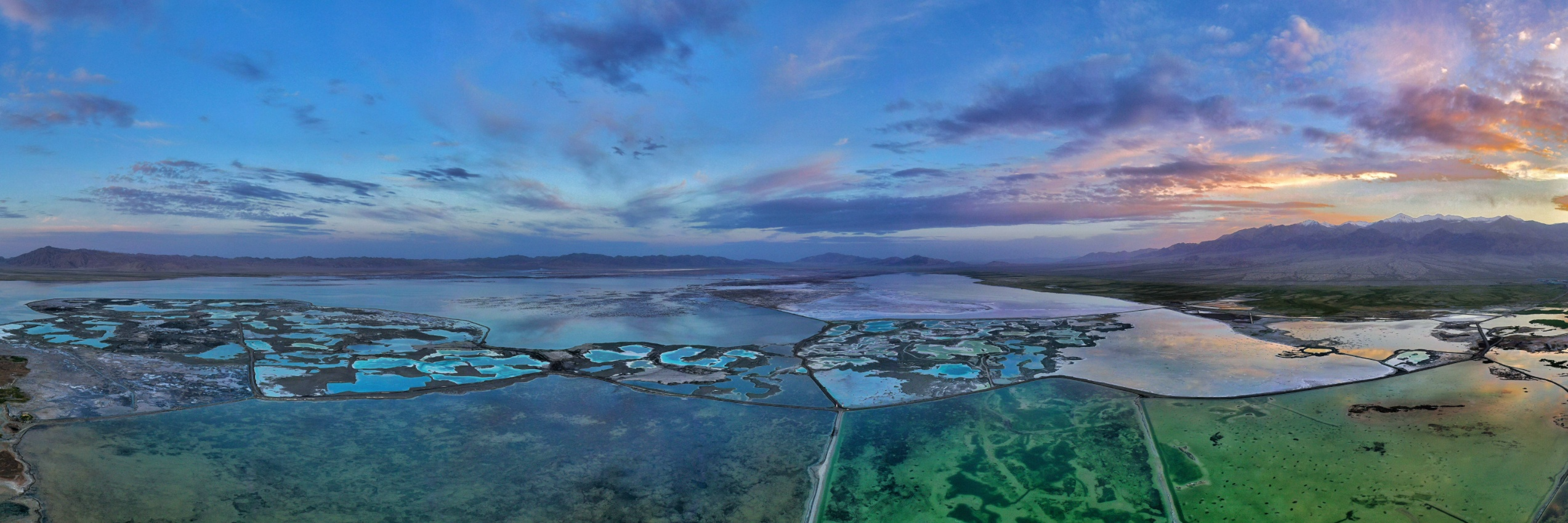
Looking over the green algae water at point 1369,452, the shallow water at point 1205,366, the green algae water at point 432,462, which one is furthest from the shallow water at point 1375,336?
the green algae water at point 432,462

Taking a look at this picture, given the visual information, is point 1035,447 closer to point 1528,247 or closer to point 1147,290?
point 1147,290

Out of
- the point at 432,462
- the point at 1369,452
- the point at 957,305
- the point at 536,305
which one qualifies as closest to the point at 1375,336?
the point at 1369,452

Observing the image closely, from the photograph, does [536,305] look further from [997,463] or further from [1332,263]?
[1332,263]

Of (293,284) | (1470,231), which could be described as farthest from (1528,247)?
(293,284)

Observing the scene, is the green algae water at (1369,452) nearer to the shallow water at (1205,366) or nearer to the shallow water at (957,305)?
the shallow water at (1205,366)

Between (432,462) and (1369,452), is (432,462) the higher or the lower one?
the higher one

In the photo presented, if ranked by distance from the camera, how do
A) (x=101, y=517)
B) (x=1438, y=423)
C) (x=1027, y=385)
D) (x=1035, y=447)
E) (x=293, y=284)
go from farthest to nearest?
(x=293, y=284)
(x=1027, y=385)
(x=1438, y=423)
(x=1035, y=447)
(x=101, y=517)

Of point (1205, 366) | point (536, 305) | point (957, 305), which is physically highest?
point (536, 305)

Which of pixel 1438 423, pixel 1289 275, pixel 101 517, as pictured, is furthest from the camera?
pixel 1289 275
